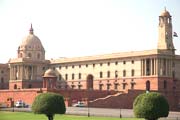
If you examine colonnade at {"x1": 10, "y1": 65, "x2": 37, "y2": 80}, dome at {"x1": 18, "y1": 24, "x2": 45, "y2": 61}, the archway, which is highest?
dome at {"x1": 18, "y1": 24, "x2": 45, "y2": 61}

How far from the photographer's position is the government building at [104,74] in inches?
2771

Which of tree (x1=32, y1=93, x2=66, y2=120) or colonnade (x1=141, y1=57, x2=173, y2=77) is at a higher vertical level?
colonnade (x1=141, y1=57, x2=173, y2=77)

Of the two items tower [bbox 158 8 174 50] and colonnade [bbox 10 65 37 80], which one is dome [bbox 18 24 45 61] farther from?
tower [bbox 158 8 174 50]

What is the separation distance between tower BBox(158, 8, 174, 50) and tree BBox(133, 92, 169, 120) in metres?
48.8

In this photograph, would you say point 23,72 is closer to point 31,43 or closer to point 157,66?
point 31,43

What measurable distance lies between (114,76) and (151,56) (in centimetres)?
837

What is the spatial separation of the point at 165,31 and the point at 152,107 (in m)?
50.4

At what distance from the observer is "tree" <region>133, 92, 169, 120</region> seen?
32.0m

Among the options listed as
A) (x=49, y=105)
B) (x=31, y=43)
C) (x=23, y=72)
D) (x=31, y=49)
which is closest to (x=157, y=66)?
(x=23, y=72)

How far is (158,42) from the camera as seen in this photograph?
269 feet

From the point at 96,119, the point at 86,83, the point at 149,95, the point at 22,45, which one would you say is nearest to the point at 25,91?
the point at 86,83

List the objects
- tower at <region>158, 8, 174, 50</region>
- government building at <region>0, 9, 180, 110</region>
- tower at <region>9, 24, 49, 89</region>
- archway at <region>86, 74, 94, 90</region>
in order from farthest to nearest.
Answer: tower at <region>9, 24, 49, 89</region> → archway at <region>86, 74, 94, 90</region> → tower at <region>158, 8, 174, 50</region> → government building at <region>0, 9, 180, 110</region>

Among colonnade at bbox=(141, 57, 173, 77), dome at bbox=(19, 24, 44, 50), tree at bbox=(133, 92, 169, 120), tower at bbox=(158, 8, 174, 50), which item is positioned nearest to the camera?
tree at bbox=(133, 92, 169, 120)

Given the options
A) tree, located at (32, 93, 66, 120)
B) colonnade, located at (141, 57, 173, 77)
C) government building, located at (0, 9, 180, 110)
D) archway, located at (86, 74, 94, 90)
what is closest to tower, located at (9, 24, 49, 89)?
government building, located at (0, 9, 180, 110)
